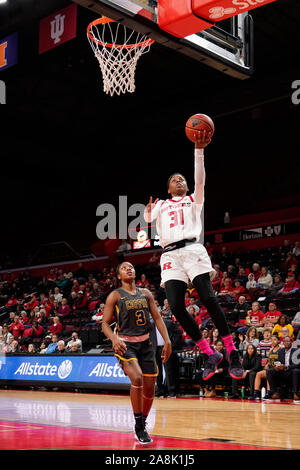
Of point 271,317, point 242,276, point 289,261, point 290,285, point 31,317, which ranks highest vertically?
point 289,261

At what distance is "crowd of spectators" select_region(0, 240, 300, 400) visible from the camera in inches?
466

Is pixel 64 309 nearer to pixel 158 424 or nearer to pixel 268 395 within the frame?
pixel 268 395

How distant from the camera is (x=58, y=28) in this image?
15.4m

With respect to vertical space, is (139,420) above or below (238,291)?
below

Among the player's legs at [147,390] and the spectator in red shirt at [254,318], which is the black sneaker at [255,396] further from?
the player's legs at [147,390]

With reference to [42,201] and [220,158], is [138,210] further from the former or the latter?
[42,201]

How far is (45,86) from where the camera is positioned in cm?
2278

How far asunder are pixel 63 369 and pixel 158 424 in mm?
7091

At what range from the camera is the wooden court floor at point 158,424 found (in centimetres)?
573

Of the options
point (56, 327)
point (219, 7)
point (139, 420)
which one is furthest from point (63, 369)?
point (219, 7)

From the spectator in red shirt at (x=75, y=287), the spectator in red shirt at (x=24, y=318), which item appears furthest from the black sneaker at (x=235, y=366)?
the spectator in red shirt at (x=75, y=287)

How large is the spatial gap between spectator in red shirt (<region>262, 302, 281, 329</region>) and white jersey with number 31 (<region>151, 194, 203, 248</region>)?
751 centimetres

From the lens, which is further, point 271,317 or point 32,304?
point 32,304
